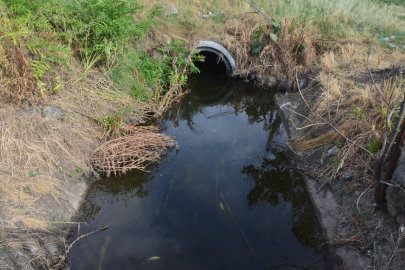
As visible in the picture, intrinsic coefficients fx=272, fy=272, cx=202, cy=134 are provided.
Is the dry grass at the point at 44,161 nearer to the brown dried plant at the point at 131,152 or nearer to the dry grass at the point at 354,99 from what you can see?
the brown dried plant at the point at 131,152

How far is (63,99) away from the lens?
17.0 feet

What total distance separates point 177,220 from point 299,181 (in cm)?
225

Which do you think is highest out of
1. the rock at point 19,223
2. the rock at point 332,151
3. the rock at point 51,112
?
the rock at point 51,112

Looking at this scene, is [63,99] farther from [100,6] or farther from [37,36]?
[100,6]

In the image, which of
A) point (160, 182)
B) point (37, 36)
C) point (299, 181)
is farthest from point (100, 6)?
point (299, 181)

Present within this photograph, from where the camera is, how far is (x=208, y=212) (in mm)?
4172

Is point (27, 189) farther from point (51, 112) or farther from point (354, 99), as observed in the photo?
A: point (354, 99)

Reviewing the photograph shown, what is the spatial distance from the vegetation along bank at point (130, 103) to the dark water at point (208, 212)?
32 centimetres

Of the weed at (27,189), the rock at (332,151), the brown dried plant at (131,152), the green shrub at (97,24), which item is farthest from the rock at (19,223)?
the rock at (332,151)

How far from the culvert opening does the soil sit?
5.36 metres

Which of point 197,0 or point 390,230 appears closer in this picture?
point 390,230

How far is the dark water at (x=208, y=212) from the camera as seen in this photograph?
11.6 ft

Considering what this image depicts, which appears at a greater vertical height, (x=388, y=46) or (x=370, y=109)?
(x=388, y=46)

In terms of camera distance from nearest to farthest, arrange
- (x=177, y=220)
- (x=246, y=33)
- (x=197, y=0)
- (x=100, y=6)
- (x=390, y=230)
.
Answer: (x=390, y=230)
(x=177, y=220)
(x=100, y=6)
(x=246, y=33)
(x=197, y=0)
